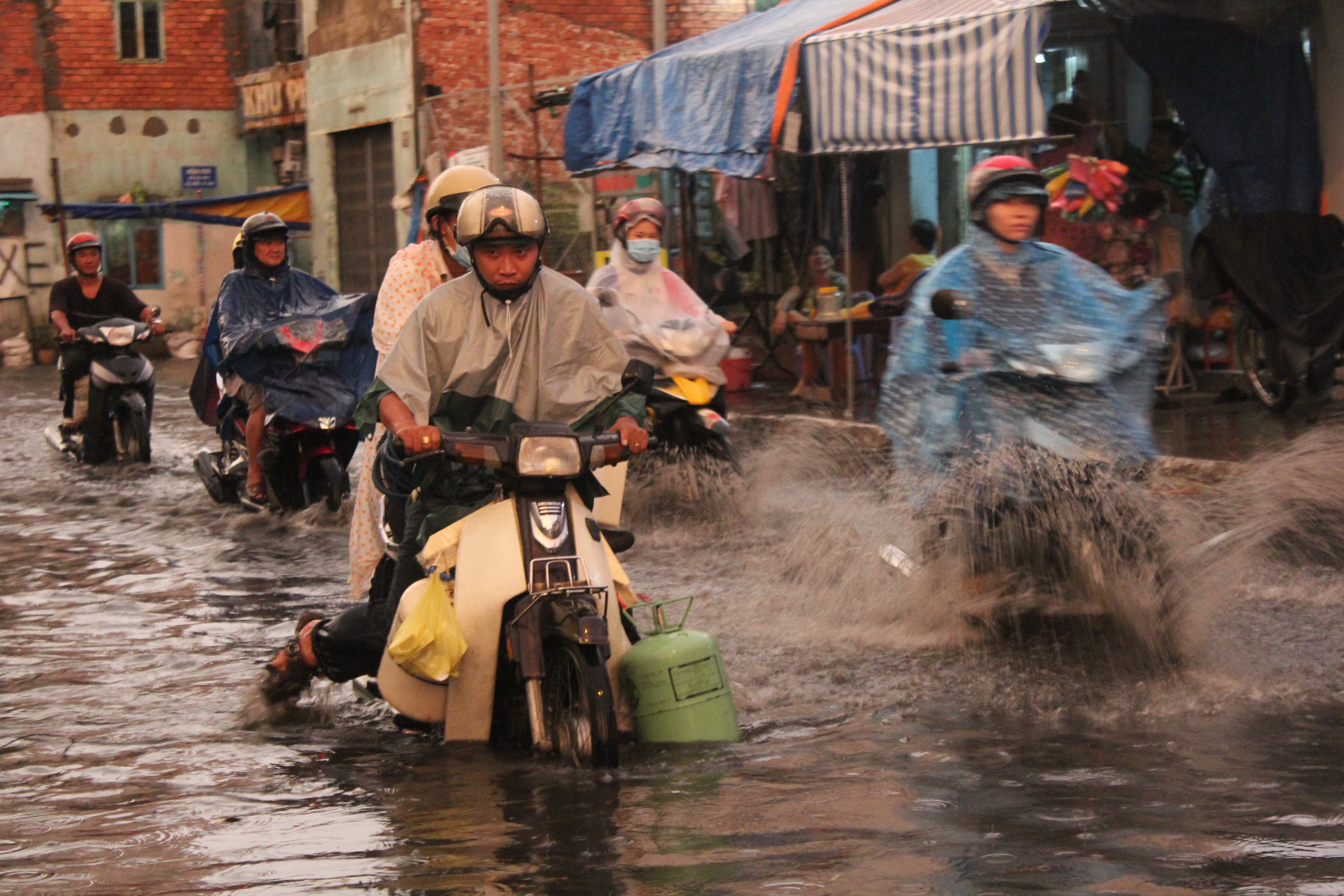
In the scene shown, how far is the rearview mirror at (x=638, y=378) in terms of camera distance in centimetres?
499

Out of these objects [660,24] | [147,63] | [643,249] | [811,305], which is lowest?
[811,305]

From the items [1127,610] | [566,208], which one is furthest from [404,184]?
[1127,610]

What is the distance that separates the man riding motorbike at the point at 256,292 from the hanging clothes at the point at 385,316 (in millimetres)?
4149

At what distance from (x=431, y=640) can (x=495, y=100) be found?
611 inches

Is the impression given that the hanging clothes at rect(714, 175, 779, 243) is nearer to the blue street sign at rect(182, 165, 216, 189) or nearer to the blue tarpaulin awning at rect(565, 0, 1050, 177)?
the blue tarpaulin awning at rect(565, 0, 1050, 177)

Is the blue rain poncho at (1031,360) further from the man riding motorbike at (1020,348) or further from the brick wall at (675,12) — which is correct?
the brick wall at (675,12)

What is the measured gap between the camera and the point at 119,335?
13.4m

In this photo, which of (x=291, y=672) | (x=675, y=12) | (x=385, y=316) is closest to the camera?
(x=291, y=672)

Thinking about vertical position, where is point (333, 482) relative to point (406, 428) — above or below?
below

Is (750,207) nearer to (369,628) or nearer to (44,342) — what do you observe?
(369,628)

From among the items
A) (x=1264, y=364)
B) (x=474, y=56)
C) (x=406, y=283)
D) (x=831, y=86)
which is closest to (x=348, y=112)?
(x=474, y=56)

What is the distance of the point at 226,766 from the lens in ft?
16.6

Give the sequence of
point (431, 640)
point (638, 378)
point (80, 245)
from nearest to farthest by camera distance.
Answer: point (431, 640) < point (638, 378) < point (80, 245)

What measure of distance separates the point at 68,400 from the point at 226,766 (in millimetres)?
9673
